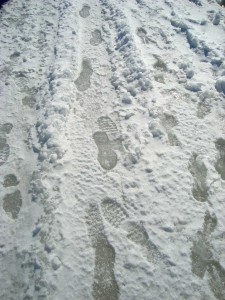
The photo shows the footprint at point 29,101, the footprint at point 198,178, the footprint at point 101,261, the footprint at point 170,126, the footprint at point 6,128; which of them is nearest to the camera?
the footprint at point 101,261

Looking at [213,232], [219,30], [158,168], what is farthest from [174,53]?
[213,232]

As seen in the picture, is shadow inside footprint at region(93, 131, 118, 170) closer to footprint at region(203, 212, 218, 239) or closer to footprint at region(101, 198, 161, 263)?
footprint at region(101, 198, 161, 263)

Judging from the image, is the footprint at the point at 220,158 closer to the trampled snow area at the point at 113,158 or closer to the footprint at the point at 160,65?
the trampled snow area at the point at 113,158

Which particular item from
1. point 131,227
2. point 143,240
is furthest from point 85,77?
point 143,240

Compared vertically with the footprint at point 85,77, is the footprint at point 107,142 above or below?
below

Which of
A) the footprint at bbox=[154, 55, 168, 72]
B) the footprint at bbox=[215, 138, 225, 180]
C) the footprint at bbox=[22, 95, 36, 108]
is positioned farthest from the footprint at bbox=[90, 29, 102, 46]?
the footprint at bbox=[215, 138, 225, 180]

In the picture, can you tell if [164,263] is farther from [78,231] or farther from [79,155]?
[79,155]

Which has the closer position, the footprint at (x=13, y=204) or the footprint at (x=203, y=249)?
the footprint at (x=203, y=249)

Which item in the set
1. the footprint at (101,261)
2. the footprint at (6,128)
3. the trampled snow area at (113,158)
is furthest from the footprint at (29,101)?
Result: the footprint at (101,261)
